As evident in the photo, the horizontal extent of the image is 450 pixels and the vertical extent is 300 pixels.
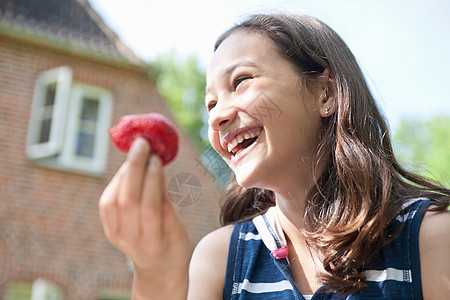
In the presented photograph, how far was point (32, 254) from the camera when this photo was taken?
5.36 metres

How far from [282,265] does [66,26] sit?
5.69 metres

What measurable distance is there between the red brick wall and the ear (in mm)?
4135

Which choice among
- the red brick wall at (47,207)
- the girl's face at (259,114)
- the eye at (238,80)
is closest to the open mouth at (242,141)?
the girl's face at (259,114)

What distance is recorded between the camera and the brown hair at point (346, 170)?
1.28 m

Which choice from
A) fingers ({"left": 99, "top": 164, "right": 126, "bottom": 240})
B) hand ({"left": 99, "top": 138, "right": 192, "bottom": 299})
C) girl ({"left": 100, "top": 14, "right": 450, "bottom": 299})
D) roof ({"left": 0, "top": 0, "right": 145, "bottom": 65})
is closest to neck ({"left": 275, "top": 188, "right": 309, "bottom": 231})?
girl ({"left": 100, "top": 14, "right": 450, "bottom": 299})

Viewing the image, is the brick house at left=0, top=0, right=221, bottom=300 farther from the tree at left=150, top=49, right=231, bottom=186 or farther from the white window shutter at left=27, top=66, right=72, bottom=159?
the tree at left=150, top=49, right=231, bottom=186

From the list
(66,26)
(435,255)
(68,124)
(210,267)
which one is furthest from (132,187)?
(66,26)

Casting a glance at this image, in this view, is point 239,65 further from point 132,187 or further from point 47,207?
point 47,207

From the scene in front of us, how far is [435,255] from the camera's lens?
1216 mm

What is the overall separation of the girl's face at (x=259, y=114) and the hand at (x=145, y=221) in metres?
0.44

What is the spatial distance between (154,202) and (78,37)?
231 inches

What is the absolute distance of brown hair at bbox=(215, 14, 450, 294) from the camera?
1.28 m

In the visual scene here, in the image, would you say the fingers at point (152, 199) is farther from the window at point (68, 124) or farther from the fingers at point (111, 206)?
the window at point (68, 124)

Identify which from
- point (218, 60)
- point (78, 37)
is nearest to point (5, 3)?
point (78, 37)
